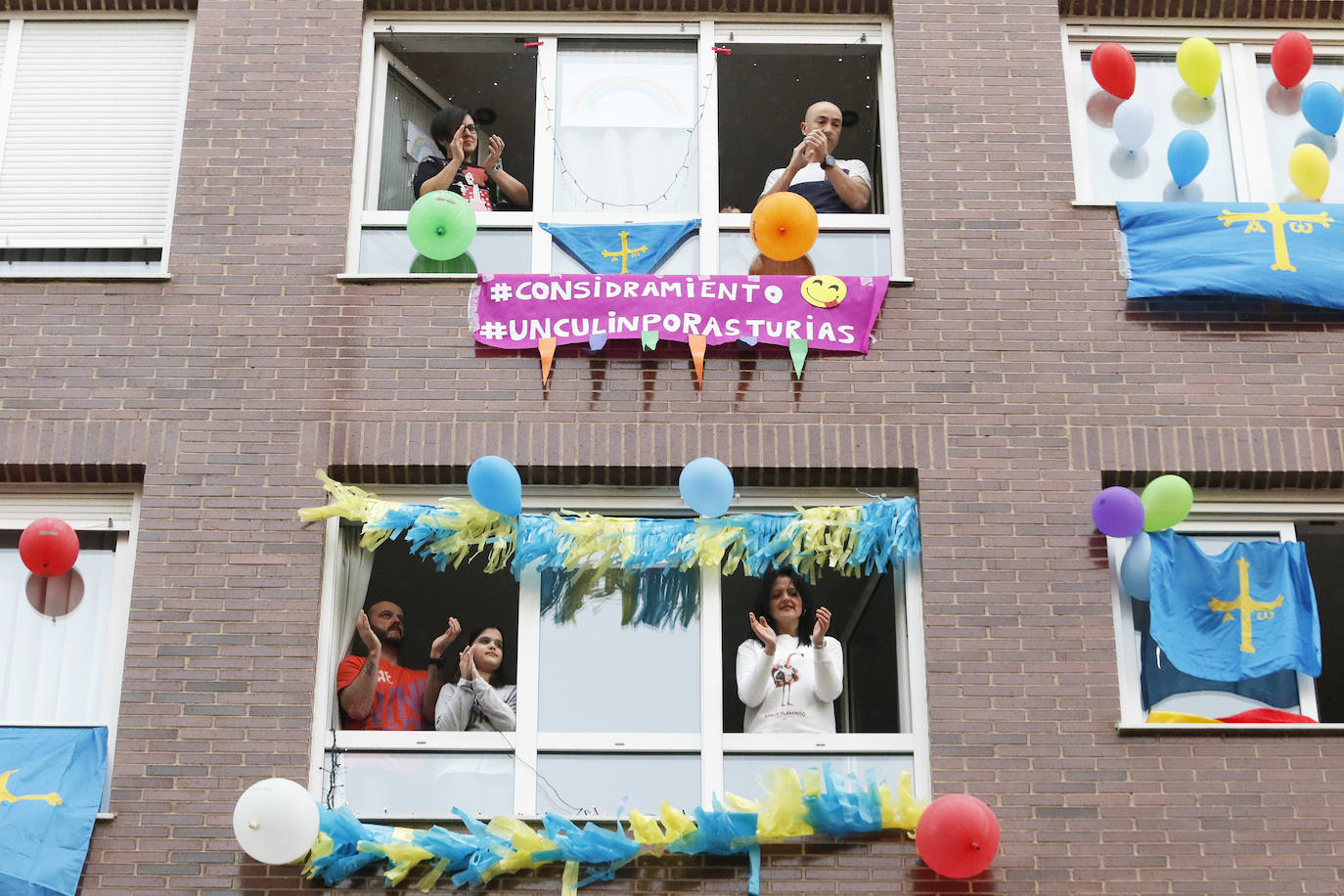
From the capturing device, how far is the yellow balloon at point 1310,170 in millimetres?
10117

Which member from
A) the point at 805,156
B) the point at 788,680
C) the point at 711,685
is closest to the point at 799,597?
the point at 788,680

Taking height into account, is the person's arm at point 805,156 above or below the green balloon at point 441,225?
above

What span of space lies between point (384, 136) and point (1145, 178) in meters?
4.51

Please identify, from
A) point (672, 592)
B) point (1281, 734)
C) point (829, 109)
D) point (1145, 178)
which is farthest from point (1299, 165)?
point (672, 592)

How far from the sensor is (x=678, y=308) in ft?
31.9

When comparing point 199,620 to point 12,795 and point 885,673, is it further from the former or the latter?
point 885,673

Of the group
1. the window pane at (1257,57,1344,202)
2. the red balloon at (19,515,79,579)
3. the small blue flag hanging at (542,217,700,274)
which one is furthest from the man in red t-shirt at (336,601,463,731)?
the window pane at (1257,57,1344,202)

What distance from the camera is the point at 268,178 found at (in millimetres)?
10102

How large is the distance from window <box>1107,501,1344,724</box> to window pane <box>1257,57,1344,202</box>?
2.00 m

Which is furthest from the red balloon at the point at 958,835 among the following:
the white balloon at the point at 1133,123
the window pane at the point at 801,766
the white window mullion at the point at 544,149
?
the white balloon at the point at 1133,123

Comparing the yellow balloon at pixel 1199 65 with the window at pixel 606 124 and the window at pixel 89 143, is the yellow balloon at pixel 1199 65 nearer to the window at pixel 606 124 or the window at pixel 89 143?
the window at pixel 606 124

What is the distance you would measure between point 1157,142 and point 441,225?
4250 millimetres

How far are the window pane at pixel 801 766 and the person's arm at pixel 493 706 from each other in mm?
1107

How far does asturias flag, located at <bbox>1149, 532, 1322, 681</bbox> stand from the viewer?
9.13 metres
